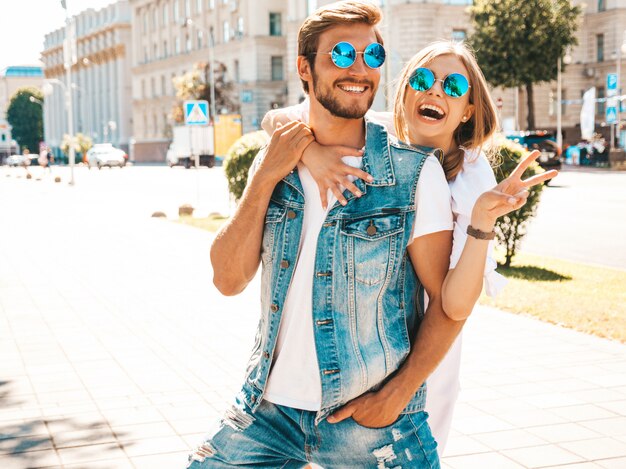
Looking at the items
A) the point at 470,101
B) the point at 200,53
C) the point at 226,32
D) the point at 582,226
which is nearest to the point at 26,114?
the point at 200,53

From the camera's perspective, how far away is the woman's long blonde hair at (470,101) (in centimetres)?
281

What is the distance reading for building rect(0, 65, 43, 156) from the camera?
6353 inches

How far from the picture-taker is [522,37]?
5141cm

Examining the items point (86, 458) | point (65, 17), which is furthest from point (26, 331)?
point (65, 17)

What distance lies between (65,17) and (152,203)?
17733 millimetres

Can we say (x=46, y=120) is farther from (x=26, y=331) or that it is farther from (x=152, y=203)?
(x=26, y=331)

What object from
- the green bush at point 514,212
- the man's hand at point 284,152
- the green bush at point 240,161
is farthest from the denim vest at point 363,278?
the green bush at point 240,161

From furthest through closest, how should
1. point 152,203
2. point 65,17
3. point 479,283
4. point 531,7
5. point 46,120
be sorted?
point 46,120 → point 531,7 → point 65,17 → point 152,203 → point 479,283

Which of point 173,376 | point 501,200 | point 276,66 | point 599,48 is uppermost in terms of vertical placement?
point 276,66

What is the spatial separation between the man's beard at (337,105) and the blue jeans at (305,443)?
83 cm

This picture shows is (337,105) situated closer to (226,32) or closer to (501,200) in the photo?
(501,200)

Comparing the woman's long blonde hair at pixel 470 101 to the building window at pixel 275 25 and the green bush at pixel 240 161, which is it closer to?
the green bush at pixel 240 161

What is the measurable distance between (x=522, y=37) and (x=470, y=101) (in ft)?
167

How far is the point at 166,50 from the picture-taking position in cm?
8956
